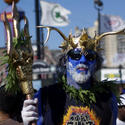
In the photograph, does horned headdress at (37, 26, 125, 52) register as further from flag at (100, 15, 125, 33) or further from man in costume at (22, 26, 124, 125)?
flag at (100, 15, 125, 33)

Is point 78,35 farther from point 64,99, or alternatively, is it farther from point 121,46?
point 121,46

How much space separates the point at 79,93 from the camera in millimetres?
2783

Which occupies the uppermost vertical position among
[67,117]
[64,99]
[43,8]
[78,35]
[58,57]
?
[43,8]

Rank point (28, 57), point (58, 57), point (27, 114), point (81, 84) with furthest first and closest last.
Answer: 1. point (58, 57)
2. point (81, 84)
3. point (28, 57)
4. point (27, 114)

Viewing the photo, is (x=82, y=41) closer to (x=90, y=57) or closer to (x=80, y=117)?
(x=90, y=57)

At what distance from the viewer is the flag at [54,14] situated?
39.9 ft

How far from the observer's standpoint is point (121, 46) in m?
39.9

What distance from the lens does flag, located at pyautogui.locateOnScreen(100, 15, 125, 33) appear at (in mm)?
16016

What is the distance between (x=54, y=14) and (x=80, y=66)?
414 inches

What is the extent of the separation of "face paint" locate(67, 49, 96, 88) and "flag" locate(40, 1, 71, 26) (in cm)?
916

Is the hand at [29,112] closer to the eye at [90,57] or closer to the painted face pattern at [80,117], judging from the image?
the painted face pattern at [80,117]

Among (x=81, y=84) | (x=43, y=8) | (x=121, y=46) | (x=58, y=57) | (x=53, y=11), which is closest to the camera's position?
(x=81, y=84)

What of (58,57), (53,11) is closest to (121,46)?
(53,11)

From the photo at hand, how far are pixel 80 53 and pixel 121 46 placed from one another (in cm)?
3806
